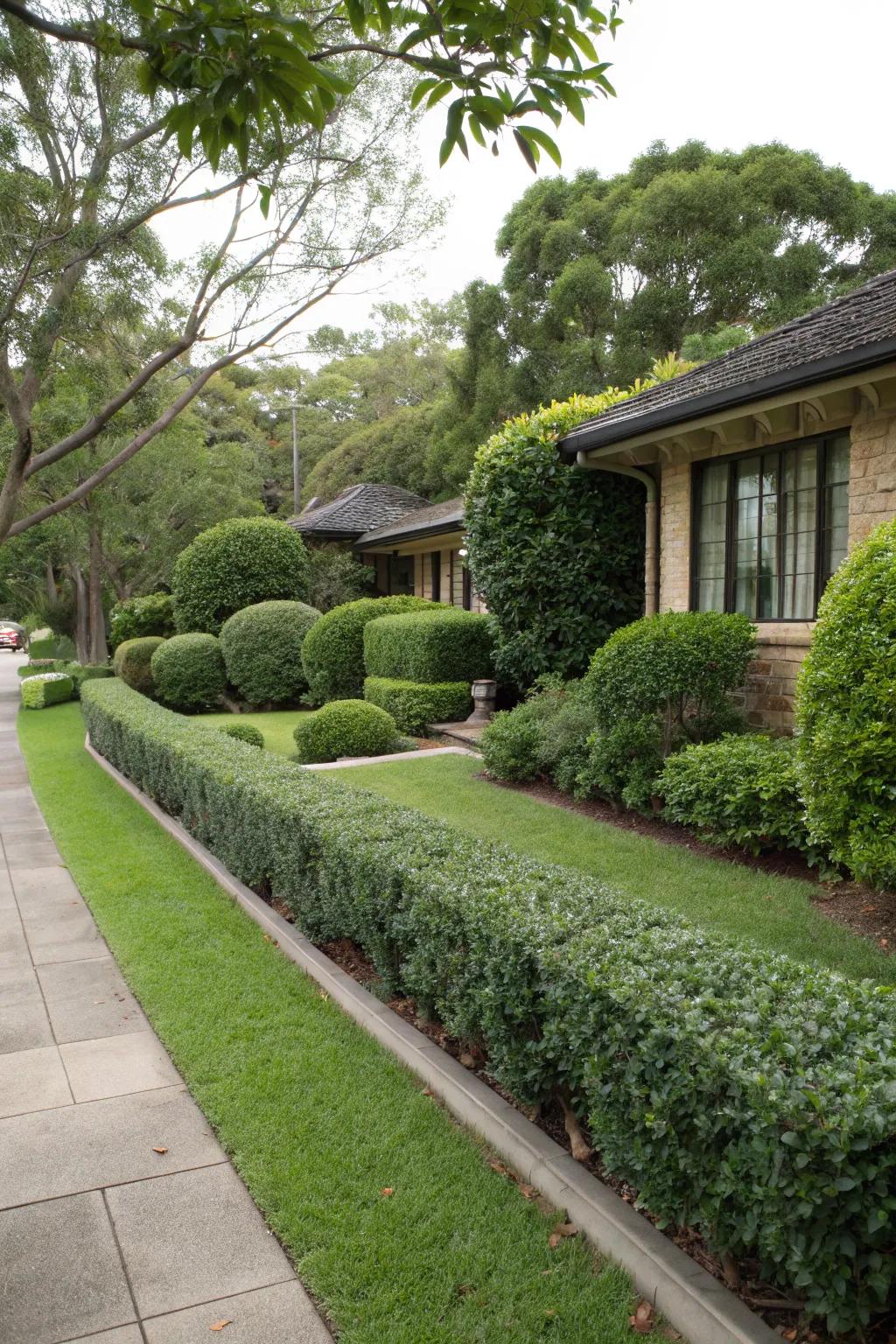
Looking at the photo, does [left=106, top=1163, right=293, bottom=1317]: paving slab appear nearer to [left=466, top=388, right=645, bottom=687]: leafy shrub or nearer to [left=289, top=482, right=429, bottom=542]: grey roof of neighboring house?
[left=466, top=388, right=645, bottom=687]: leafy shrub

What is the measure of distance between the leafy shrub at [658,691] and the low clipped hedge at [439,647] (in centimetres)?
538

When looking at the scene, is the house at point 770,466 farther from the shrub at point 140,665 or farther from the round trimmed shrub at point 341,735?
the shrub at point 140,665

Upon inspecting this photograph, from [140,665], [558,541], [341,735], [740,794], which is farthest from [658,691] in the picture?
[140,665]

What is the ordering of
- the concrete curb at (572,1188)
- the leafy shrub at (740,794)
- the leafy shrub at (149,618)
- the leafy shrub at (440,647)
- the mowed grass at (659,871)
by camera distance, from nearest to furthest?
the concrete curb at (572,1188) < the mowed grass at (659,871) < the leafy shrub at (740,794) < the leafy shrub at (440,647) < the leafy shrub at (149,618)

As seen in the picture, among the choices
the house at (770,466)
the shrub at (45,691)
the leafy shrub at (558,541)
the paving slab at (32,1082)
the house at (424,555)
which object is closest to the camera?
the paving slab at (32,1082)

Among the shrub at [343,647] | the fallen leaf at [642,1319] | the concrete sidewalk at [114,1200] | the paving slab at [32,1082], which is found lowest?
the paving slab at [32,1082]

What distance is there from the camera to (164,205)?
41.7ft

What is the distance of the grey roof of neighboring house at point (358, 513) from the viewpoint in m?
23.5

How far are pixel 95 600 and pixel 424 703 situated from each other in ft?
57.7

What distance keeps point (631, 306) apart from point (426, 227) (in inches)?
349

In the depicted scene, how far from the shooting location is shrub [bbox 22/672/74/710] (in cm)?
2252

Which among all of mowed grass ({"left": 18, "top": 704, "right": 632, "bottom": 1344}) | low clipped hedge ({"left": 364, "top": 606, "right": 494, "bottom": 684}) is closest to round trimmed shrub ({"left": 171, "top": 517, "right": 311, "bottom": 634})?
low clipped hedge ({"left": 364, "top": 606, "right": 494, "bottom": 684})

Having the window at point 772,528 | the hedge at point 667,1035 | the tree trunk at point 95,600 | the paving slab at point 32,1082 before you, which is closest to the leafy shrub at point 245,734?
the window at point 772,528

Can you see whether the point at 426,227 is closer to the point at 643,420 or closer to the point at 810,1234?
the point at 643,420
